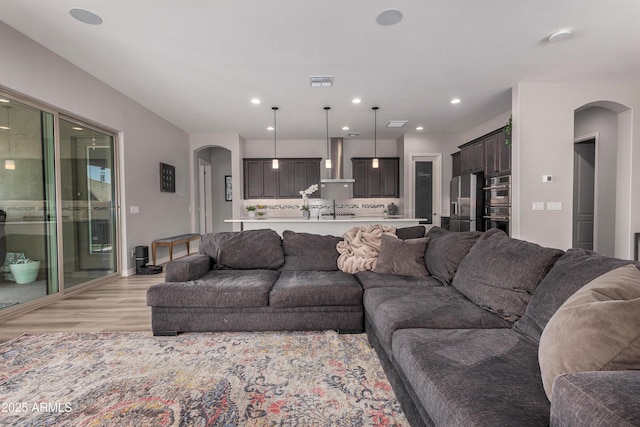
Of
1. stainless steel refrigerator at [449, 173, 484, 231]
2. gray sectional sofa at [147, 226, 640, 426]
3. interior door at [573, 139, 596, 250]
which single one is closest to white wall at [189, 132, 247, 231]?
gray sectional sofa at [147, 226, 640, 426]

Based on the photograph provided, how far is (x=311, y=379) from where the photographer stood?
6.33ft

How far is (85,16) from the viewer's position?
2.70 m

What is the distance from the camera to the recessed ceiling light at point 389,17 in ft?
8.73

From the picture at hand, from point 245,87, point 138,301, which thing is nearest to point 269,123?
point 245,87

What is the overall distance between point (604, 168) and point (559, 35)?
338cm

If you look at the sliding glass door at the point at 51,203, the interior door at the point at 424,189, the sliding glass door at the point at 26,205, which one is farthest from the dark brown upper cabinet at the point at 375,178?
the sliding glass door at the point at 26,205

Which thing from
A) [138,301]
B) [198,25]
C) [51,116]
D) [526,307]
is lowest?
[138,301]

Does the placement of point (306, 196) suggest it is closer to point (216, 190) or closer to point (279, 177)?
point (279, 177)

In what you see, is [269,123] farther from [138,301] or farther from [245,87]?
[138,301]

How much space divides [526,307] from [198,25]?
343 centimetres

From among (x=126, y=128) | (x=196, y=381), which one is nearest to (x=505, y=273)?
(x=196, y=381)

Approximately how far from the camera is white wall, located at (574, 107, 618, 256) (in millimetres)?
5082

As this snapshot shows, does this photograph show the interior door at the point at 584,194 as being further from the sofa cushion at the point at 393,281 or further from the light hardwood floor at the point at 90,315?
the light hardwood floor at the point at 90,315

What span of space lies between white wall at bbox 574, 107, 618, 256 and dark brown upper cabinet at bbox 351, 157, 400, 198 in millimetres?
3556
